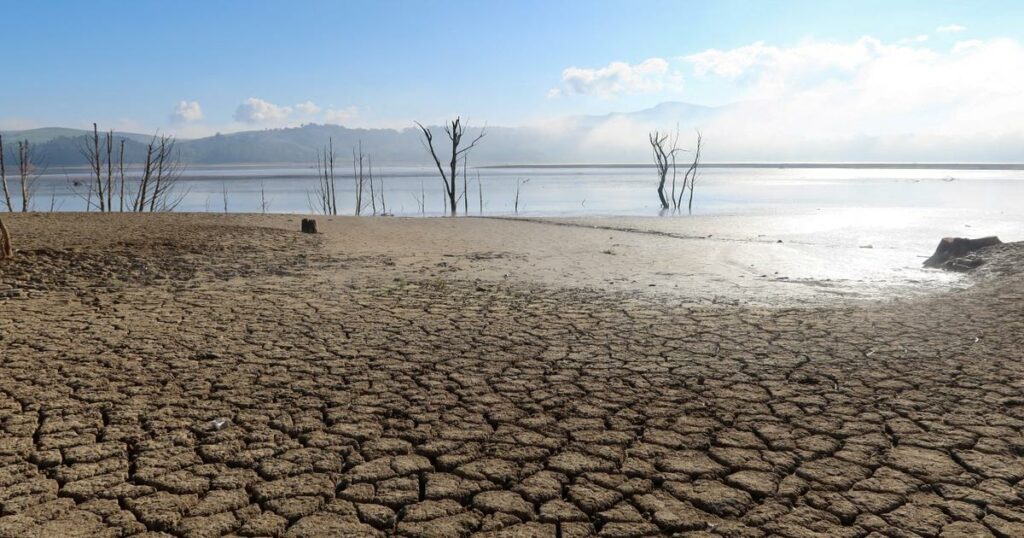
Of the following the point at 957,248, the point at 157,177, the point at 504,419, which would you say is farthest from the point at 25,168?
the point at 957,248

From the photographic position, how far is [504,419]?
355cm

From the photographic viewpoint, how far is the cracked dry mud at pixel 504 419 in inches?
104

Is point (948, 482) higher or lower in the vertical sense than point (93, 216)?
lower

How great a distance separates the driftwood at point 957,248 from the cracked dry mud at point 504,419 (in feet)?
12.1

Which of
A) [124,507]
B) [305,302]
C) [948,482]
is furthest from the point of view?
[305,302]

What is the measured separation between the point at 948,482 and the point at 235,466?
298cm

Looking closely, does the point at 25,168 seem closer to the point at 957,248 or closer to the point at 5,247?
the point at 5,247

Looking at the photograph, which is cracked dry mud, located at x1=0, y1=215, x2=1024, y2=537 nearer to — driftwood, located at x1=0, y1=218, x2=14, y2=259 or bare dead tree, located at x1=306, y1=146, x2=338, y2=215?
driftwood, located at x1=0, y1=218, x2=14, y2=259

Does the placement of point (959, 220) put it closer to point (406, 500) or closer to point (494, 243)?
point (494, 243)

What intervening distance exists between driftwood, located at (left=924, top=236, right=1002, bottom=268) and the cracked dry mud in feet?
12.1

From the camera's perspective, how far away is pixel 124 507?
Result: 8.61ft

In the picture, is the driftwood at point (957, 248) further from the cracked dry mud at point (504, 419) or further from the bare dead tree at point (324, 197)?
the bare dead tree at point (324, 197)

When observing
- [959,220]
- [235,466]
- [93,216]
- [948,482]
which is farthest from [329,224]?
[959,220]

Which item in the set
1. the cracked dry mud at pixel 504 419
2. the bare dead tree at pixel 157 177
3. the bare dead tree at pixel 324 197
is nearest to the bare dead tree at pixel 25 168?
the bare dead tree at pixel 157 177
